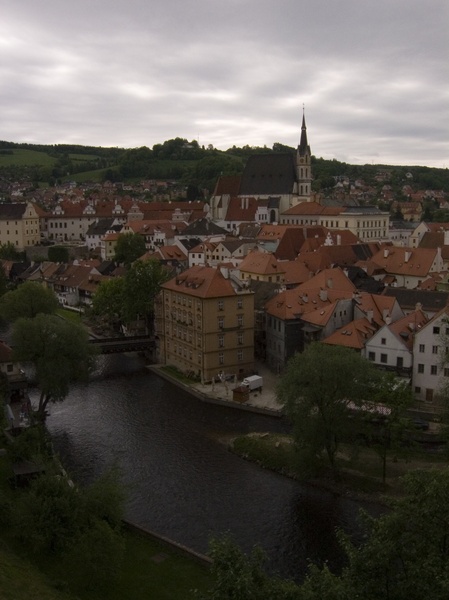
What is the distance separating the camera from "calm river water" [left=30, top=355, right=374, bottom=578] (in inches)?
1021

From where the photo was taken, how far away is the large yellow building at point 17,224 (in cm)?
10250

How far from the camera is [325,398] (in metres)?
29.7

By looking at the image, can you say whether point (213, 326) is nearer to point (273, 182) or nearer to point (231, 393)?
point (231, 393)

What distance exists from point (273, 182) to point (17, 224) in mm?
40991

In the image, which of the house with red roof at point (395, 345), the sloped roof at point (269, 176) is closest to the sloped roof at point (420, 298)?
the house with red roof at point (395, 345)

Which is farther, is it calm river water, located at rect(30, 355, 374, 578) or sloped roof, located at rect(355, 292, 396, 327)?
sloped roof, located at rect(355, 292, 396, 327)

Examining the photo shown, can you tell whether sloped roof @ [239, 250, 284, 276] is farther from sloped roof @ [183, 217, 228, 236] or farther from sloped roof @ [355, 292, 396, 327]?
sloped roof @ [183, 217, 228, 236]

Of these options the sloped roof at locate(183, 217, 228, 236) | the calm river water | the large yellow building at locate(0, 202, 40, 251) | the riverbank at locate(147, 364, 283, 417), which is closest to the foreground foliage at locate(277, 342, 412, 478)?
the calm river water

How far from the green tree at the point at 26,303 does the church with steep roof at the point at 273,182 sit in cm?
5662

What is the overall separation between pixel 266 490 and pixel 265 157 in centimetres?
9091

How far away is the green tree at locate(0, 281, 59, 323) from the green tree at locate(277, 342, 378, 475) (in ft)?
91.6

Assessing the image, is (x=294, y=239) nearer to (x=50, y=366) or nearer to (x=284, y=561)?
(x=50, y=366)

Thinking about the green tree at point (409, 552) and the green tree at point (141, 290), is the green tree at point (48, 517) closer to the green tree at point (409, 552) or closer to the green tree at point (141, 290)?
the green tree at point (409, 552)

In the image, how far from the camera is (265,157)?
4508 inches
